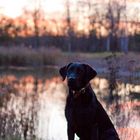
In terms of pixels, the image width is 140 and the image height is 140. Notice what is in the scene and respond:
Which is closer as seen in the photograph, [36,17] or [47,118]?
[47,118]

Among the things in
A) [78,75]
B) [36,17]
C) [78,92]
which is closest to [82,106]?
[78,92]

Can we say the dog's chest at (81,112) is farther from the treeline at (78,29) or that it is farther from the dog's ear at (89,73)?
the treeline at (78,29)

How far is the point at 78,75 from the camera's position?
6.73 metres

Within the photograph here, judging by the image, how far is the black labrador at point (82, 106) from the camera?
6723mm

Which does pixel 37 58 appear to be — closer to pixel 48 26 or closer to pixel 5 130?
pixel 5 130

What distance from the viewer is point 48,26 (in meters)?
61.7

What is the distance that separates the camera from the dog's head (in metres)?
6.67

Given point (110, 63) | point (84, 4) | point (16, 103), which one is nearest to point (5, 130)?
point (16, 103)

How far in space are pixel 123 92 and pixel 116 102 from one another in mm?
1176

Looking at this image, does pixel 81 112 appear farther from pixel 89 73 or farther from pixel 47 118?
pixel 47 118

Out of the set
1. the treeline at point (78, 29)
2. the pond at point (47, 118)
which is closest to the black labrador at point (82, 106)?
the pond at point (47, 118)

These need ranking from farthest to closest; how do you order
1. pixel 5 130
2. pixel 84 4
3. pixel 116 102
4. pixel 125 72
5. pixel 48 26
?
pixel 48 26
pixel 84 4
pixel 125 72
pixel 116 102
pixel 5 130

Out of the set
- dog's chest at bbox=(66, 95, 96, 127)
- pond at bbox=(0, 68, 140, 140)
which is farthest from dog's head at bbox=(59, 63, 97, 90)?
pond at bbox=(0, 68, 140, 140)

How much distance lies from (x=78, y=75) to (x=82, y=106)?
0.42m
